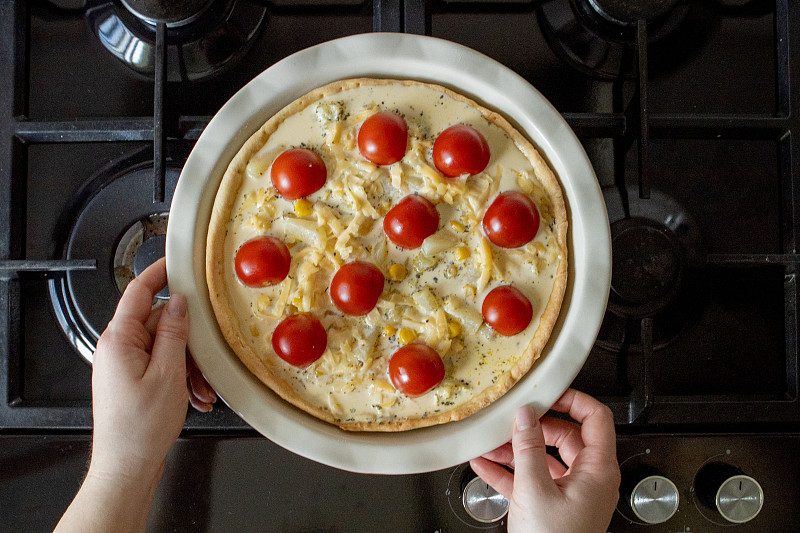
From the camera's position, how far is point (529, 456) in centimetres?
159

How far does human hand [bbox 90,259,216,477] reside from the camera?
1.54m

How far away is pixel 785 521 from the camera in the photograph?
185 cm

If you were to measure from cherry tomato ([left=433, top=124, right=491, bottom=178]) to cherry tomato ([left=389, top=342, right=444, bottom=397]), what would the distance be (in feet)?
1.79

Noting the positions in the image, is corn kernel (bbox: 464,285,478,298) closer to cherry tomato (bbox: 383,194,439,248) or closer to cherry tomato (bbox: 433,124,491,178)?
cherry tomato (bbox: 383,194,439,248)

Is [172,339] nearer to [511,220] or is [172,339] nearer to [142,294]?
[142,294]

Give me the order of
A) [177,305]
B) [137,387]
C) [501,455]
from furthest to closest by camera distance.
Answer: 1. [501,455]
2. [177,305]
3. [137,387]

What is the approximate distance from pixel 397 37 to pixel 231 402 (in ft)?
3.99

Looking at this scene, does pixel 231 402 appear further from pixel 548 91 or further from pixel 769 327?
pixel 769 327

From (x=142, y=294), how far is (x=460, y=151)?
1.00 m

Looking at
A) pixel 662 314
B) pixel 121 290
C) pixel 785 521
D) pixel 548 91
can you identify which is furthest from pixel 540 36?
pixel 785 521

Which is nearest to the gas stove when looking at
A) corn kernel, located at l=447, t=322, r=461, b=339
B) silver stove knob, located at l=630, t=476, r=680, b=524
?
silver stove knob, located at l=630, t=476, r=680, b=524

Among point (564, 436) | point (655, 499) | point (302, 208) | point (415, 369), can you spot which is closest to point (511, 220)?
point (415, 369)

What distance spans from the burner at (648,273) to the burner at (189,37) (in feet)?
4.43

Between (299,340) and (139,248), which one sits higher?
(139,248)
